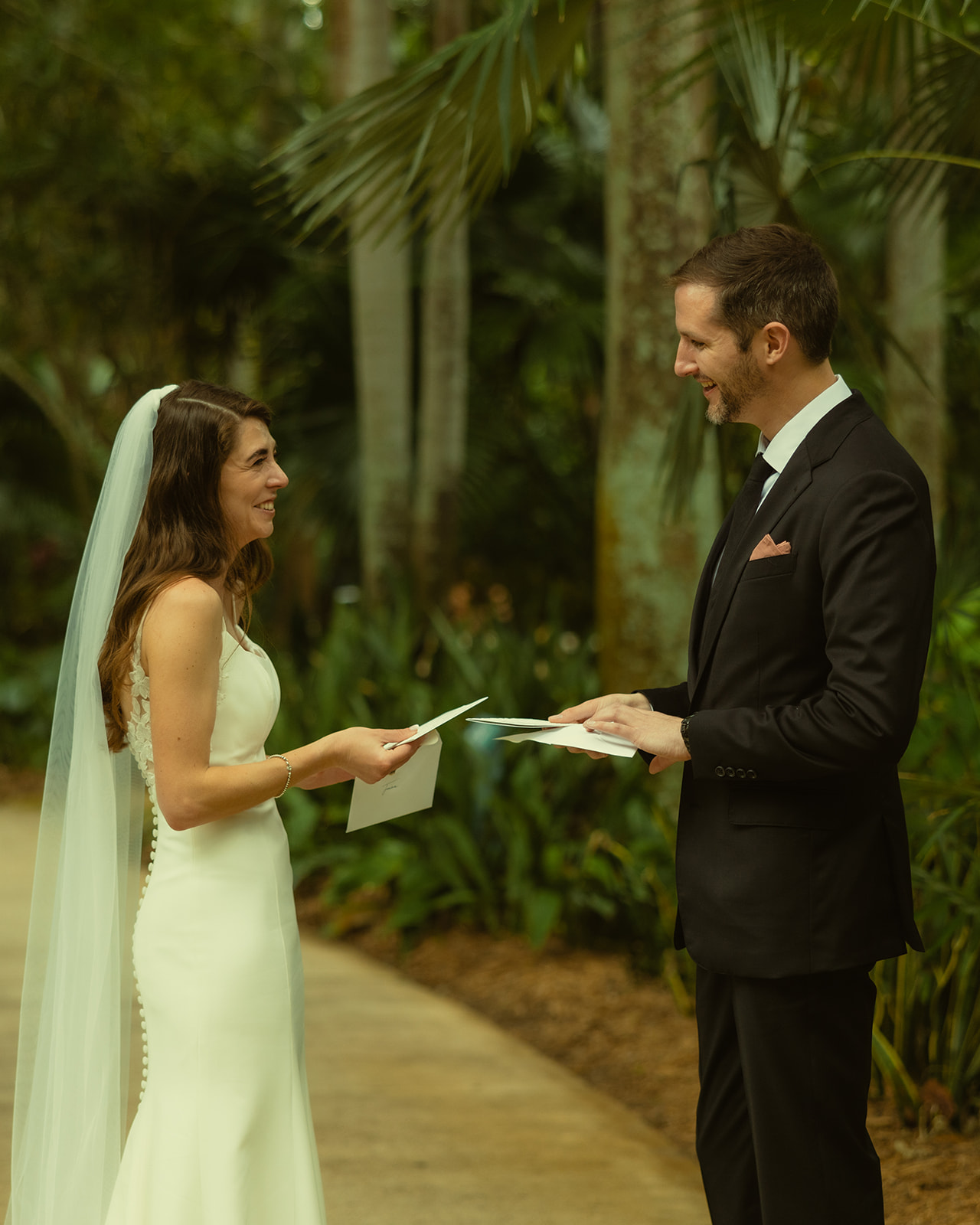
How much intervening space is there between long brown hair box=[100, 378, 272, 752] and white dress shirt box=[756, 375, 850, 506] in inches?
38.9

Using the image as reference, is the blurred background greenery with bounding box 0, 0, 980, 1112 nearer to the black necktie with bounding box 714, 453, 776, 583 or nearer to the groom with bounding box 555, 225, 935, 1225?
the groom with bounding box 555, 225, 935, 1225

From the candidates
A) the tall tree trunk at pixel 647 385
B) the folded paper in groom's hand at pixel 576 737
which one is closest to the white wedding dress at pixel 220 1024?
the folded paper in groom's hand at pixel 576 737

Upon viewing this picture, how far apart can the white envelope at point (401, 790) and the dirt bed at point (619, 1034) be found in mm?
1822

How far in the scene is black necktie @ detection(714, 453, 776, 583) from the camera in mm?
2416

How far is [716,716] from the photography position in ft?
7.30

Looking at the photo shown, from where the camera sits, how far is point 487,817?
639 centimetres

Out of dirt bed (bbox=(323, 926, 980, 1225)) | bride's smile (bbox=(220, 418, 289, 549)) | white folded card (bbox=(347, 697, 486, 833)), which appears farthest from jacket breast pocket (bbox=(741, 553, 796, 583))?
dirt bed (bbox=(323, 926, 980, 1225))

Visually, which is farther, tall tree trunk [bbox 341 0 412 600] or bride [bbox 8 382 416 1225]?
tall tree trunk [bbox 341 0 412 600]

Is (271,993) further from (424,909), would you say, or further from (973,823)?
(424,909)

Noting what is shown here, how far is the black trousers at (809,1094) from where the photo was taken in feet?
7.51

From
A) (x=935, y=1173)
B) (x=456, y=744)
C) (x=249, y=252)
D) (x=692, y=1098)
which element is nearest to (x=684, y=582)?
(x=456, y=744)

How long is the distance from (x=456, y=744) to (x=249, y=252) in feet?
15.4

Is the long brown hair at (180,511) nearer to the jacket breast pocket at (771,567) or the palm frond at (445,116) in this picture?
the jacket breast pocket at (771,567)

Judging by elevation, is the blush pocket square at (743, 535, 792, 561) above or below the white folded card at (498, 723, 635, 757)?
above
